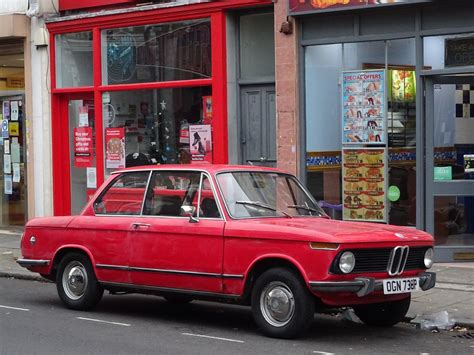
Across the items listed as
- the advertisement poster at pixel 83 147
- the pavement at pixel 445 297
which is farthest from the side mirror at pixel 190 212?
the advertisement poster at pixel 83 147

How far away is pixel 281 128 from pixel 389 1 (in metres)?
2.74

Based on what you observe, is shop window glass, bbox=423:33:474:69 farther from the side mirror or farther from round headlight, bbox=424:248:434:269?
the side mirror

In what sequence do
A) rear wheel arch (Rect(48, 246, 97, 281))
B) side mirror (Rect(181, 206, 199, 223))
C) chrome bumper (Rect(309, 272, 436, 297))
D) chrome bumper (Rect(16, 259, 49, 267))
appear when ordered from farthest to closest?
chrome bumper (Rect(16, 259, 49, 267)), rear wheel arch (Rect(48, 246, 97, 281)), side mirror (Rect(181, 206, 199, 223)), chrome bumper (Rect(309, 272, 436, 297))

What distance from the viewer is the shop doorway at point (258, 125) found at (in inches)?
594

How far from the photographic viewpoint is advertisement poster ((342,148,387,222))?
13.5 m

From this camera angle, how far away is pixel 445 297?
35.1ft

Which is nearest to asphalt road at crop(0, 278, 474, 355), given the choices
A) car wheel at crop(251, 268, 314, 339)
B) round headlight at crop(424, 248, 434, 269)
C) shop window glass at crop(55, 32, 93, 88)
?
car wheel at crop(251, 268, 314, 339)

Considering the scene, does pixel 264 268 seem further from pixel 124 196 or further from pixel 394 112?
pixel 394 112

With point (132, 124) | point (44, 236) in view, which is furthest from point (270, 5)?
point (44, 236)

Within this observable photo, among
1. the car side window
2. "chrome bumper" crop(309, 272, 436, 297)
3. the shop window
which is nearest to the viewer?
"chrome bumper" crop(309, 272, 436, 297)

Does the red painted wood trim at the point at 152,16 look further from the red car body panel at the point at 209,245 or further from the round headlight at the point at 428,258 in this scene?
the round headlight at the point at 428,258

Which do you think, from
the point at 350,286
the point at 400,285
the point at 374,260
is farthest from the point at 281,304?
the point at 400,285

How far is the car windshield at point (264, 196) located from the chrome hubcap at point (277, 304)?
3.01 ft

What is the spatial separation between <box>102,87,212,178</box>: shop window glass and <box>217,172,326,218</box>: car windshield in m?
5.83
